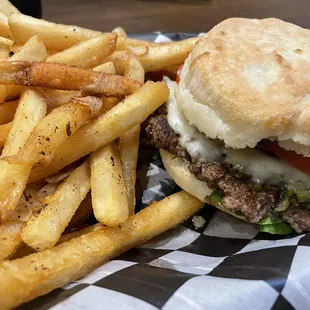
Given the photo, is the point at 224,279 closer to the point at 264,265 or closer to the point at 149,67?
the point at 264,265

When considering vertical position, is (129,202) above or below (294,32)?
below

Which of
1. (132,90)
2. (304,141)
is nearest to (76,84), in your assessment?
(132,90)

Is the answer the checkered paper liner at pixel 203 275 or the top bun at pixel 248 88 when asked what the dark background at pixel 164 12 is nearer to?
the top bun at pixel 248 88

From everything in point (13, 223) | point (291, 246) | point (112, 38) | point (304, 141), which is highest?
point (112, 38)

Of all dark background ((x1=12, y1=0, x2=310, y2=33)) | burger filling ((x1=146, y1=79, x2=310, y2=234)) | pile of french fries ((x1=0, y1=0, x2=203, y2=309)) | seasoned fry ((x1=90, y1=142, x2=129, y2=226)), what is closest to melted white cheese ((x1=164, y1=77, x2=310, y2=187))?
burger filling ((x1=146, y1=79, x2=310, y2=234))

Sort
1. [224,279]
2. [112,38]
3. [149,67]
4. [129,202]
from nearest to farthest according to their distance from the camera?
[224,279], [129,202], [112,38], [149,67]

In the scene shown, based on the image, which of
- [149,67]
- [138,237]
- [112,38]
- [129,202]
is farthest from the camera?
[149,67]

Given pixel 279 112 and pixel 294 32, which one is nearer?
pixel 279 112
